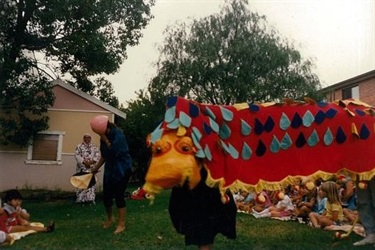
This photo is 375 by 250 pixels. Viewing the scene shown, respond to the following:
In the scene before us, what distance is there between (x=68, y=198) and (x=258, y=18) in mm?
15623

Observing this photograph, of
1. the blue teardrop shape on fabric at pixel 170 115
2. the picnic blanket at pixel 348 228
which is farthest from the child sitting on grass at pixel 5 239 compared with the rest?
the picnic blanket at pixel 348 228

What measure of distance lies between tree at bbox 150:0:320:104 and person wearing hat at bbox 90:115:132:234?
1665 cm

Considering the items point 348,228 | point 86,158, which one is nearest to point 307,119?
point 348,228

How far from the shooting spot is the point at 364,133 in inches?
204

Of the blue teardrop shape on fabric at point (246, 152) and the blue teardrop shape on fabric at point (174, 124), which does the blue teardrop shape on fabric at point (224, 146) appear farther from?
the blue teardrop shape on fabric at point (174, 124)

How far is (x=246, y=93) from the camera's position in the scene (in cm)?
2289

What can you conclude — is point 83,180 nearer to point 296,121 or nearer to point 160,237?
point 160,237

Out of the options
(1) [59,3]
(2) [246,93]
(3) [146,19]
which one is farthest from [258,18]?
(1) [59,3]

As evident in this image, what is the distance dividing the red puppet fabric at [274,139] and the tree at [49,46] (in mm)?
8294

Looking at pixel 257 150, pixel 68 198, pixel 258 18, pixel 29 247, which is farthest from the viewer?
pixel 258 18

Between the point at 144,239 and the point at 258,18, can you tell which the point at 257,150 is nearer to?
the point at 144,239

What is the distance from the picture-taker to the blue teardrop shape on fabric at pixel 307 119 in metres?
5.01

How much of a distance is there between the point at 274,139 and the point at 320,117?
64 centimetres

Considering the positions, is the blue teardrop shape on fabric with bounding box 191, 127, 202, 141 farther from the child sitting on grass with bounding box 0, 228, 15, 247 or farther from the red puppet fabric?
the child sitting on grass with bounding box 0, 228, 15, 247
